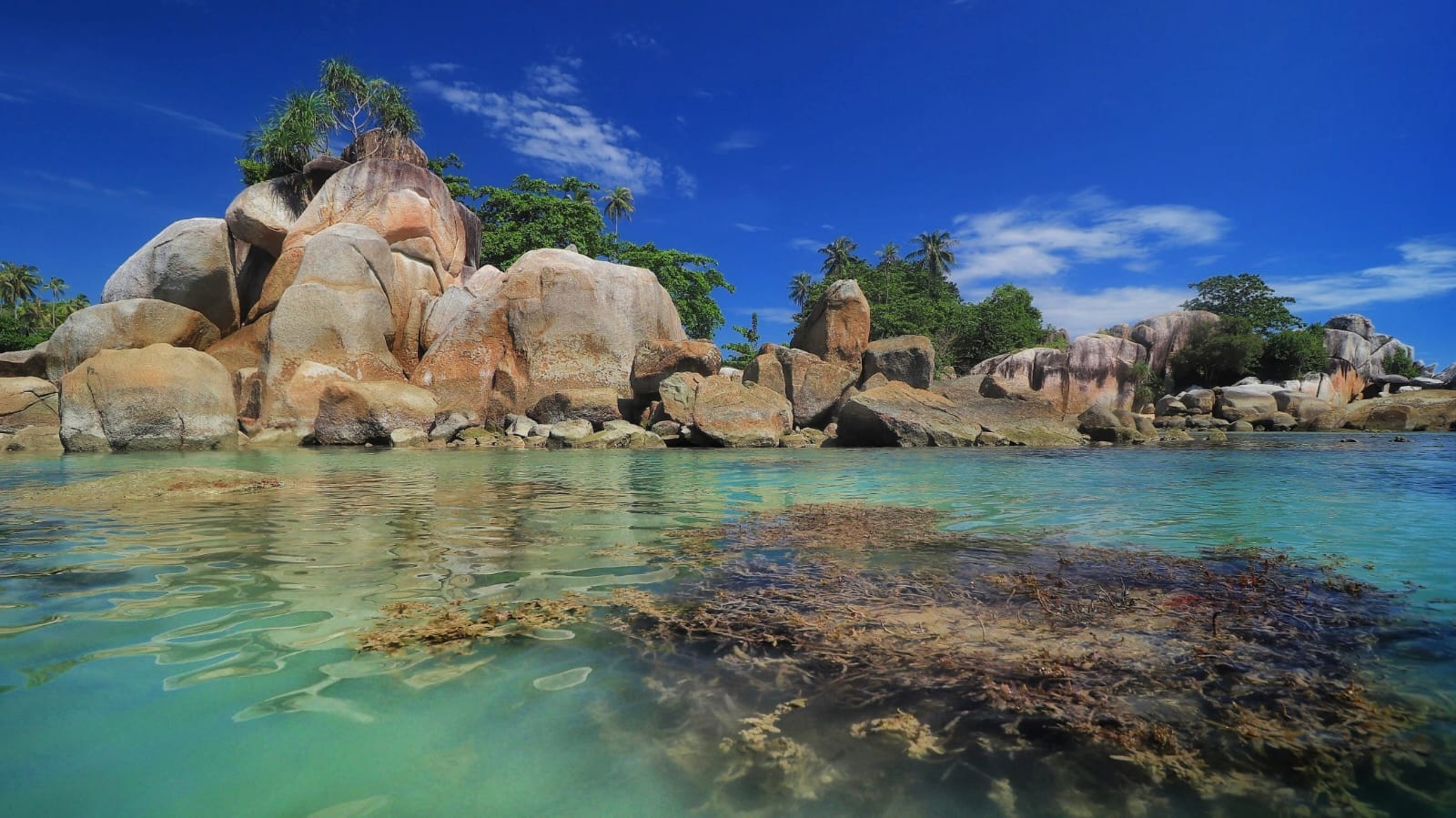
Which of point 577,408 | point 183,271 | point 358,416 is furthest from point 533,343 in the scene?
point 183,271

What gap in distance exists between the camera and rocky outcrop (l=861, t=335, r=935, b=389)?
19.1 meters

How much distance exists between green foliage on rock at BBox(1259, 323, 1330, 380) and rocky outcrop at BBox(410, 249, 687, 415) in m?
32.9

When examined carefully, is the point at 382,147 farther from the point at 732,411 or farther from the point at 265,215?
the point at 732,411

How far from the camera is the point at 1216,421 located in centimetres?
2547

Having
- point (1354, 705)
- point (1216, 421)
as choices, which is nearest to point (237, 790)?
point (1354, 705)

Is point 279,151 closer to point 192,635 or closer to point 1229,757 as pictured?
point 192,635

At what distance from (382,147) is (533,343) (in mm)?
14243

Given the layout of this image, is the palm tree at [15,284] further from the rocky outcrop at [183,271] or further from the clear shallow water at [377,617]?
the clear shallow water at [377,617]

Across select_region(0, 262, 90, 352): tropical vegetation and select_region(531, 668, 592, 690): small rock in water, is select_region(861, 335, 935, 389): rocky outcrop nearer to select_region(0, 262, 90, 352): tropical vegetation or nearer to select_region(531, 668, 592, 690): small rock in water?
select_region(531, 668, 592, 690): small rock in water

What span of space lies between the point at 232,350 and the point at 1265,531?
78.6 feet

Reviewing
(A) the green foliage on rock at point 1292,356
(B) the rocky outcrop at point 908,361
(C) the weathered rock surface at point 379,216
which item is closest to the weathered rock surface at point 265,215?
(C) the weathered rock surface at point 379,216

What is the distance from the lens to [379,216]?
21.2m

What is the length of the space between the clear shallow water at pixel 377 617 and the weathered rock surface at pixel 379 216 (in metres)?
14.8

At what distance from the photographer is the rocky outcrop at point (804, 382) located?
1889cm
